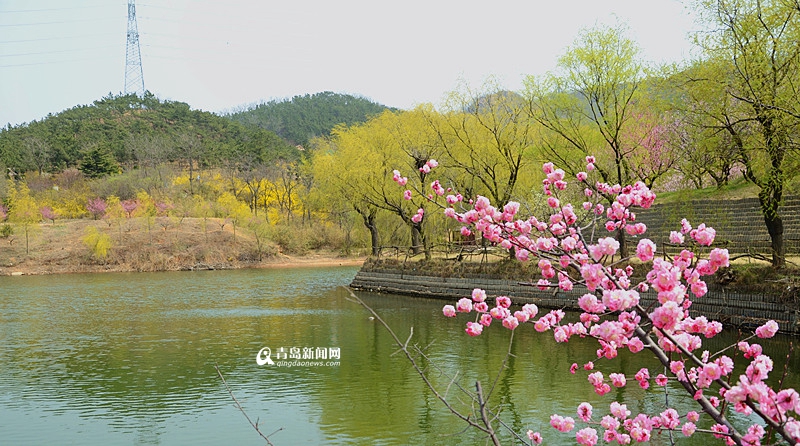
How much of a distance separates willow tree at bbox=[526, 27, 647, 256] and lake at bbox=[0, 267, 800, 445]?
18.4ft

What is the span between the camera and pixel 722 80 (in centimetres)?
1261

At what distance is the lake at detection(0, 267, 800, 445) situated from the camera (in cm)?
824

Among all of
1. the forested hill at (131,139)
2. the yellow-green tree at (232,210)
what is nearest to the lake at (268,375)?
the yellow-green tree at (232,210)

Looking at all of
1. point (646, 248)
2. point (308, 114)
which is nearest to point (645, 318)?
point (646, 248)

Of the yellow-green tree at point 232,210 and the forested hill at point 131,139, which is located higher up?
the forested hill at point 131,139

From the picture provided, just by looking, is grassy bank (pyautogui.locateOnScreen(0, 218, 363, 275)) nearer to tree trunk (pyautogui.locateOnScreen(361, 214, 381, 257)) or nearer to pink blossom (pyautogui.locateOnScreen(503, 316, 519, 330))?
tree trunk (pyautogui.locateOnScreen(361, 214, 381, 257))

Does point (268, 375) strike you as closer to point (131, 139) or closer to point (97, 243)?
point (97, 243)

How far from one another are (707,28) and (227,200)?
36.2 metres

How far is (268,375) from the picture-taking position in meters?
11.1

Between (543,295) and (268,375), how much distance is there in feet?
31.0

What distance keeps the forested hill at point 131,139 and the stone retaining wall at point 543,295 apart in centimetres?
3612

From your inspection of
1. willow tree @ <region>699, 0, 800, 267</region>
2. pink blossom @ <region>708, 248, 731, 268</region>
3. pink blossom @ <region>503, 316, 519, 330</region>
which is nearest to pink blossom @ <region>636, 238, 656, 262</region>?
pink blossom @ <region>708, 248, 731, 268</region>

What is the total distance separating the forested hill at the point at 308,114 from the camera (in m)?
90.8

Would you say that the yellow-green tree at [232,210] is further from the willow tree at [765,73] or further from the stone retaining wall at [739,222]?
the willow tree at [765,73]
